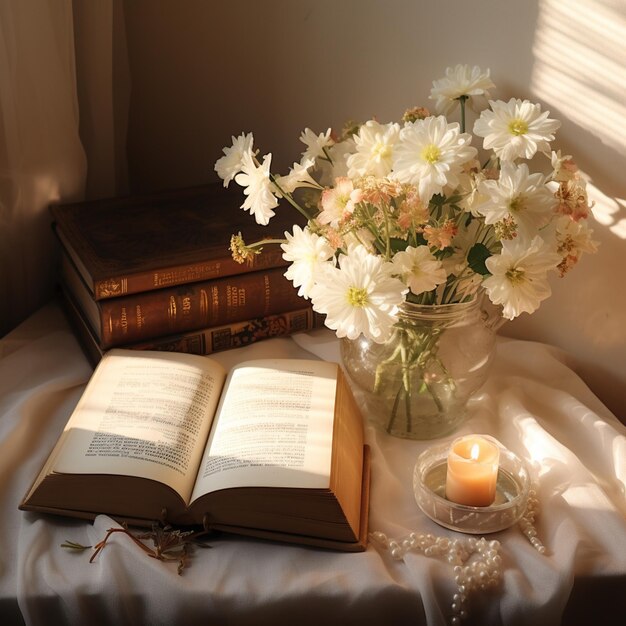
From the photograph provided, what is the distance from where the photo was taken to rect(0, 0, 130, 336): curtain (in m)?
1.15

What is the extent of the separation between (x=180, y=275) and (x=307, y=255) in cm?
29

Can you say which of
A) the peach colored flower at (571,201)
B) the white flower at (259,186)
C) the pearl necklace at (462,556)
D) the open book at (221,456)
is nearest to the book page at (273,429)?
the open book at (221,456)

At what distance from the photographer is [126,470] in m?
0.83

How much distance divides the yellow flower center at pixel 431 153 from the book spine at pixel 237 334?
0.45 metres

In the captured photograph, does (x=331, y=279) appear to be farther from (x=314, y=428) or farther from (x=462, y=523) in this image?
(x=462, y=523)

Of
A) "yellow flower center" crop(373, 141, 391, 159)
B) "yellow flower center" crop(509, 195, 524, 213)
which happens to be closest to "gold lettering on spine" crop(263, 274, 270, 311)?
"yellow flower center" crop(373, 141, 391, 159)

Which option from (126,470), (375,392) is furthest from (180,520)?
(375,392)

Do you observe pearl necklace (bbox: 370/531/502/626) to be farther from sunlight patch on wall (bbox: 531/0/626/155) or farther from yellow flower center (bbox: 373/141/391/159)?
sunlight patch on wall (bbox: 531/0/626/155)

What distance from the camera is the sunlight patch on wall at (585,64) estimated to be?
96 centimetres

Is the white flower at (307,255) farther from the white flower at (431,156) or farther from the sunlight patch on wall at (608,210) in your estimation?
the sunlight patch on wall at (608,210)

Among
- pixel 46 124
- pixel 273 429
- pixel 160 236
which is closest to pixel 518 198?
pixel 273 429

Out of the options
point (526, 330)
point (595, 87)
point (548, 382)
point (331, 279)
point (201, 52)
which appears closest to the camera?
point (331, 279)

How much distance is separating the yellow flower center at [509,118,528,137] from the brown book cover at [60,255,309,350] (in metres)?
0.41

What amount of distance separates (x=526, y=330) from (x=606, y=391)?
0.15m
